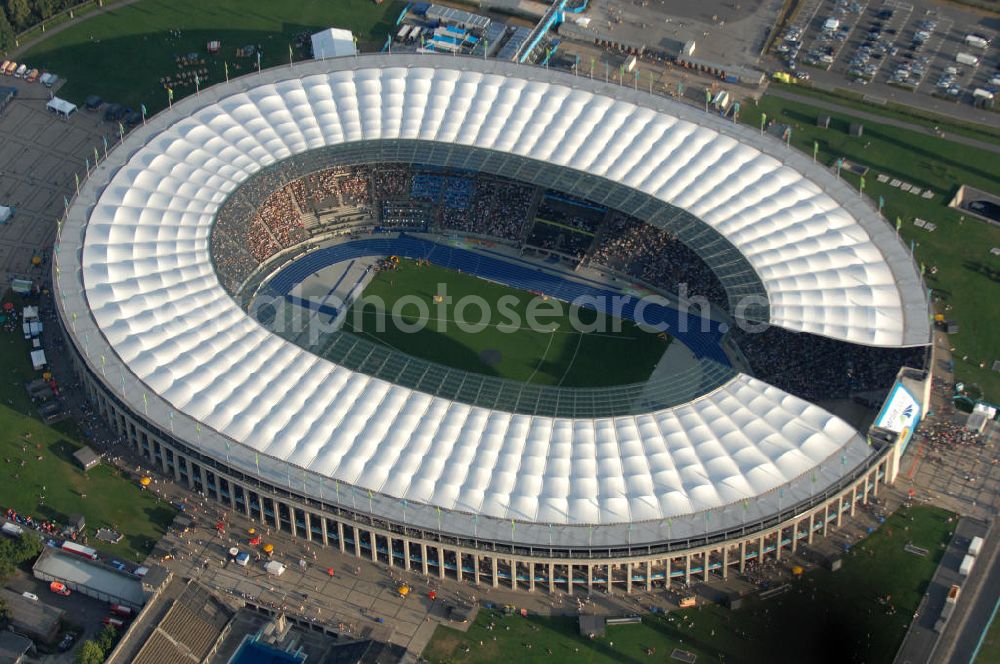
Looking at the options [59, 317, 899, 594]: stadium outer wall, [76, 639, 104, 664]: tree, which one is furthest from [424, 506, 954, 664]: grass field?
[76, 639, 104, 664]: tree

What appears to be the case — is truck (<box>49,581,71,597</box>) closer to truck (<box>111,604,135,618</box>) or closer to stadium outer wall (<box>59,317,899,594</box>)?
truck (<box>111,604,135,618</box>)

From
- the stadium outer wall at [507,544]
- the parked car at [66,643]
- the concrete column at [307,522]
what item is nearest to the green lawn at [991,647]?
the stadium outer wall at [507,544]

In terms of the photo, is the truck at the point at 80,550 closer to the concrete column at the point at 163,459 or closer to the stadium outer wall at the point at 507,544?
the concrete column at the point at 163,459

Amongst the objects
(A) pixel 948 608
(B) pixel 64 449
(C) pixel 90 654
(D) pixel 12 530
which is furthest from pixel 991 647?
(D) pixel 12 530

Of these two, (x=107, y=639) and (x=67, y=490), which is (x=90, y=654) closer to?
(x=107, y=639)

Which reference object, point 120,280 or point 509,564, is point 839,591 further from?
point 120,280

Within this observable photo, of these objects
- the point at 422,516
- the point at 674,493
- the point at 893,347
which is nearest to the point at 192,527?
the point at 422,516
